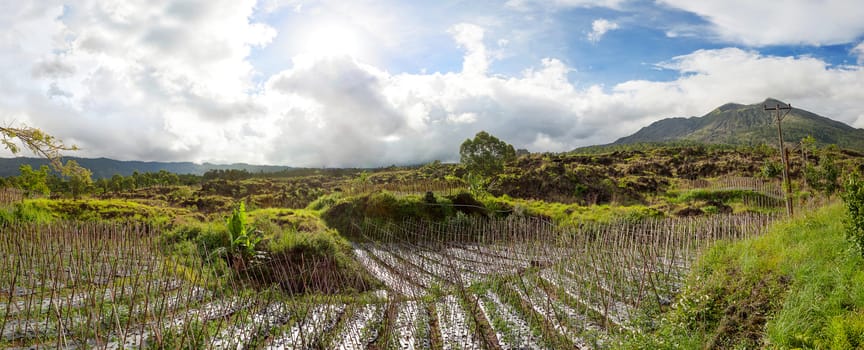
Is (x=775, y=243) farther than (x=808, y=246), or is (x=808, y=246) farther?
(x=775, y=243)

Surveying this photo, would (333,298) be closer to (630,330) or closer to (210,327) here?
(210,327)

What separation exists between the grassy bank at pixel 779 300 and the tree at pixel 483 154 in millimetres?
27406

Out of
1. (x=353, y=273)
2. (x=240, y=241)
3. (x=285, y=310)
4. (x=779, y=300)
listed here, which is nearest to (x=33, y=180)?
(x=240, y=241)

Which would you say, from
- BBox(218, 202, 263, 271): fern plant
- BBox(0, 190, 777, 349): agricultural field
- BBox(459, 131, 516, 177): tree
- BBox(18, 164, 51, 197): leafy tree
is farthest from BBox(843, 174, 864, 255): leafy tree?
BBox(459, 131, 516, 177): tree

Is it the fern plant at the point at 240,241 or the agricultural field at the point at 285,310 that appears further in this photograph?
the fern plant at the point at 240,241

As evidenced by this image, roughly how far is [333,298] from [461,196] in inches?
563

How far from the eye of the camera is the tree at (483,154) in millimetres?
37312

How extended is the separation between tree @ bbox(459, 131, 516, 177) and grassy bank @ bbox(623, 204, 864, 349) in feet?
89.9

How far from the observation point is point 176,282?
9.91 m

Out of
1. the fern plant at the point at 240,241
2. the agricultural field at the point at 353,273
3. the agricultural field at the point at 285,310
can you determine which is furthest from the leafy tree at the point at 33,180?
the fern plant at the point at 240,241

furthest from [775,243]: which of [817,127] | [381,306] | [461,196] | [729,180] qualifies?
[817,127]

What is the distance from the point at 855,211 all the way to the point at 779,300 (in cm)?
198

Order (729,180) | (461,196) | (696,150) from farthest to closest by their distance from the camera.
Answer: (696,150) → (729,180) → (461,196)

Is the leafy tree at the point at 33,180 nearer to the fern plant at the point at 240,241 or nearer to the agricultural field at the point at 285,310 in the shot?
the agricultural field at the point at 285,310
